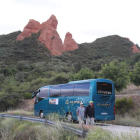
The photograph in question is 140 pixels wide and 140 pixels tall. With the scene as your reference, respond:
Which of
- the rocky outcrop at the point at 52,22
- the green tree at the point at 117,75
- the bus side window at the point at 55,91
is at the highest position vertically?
the rocky outcrop at the point at 52,22

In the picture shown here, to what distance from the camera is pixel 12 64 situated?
67.4m

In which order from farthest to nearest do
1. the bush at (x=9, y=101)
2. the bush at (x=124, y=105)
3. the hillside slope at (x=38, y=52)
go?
the hillside slope at (x=38, y=52) < the bush at (x=9, y=101) < the bush at (x=124, y=105)

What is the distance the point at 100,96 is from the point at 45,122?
4546mm

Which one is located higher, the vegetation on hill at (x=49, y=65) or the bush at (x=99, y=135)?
the vegetation on hill at (x=49, y=65)

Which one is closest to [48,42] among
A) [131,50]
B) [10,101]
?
[131,50]

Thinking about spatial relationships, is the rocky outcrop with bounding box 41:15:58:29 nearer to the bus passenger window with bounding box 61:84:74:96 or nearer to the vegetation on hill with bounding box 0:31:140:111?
the vegetation on hill with bounding box 0:31:140:111

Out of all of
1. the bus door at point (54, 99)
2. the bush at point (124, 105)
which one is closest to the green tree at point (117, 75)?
the bush at point (124, 105)

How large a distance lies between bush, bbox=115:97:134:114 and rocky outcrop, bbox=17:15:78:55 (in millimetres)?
67109

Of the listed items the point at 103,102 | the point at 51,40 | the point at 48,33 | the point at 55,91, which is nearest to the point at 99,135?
the point at 103,102

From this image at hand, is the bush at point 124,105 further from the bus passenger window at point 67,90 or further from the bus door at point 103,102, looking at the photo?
the bus passenger window at point 67,90

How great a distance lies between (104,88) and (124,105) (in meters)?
6.24

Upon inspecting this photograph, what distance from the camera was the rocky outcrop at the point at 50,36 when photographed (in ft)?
285

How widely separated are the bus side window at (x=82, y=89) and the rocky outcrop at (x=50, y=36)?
71.2 metres

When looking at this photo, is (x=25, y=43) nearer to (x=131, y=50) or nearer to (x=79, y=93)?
(x=131, y=50)
